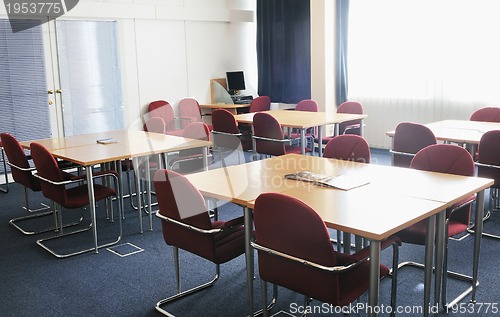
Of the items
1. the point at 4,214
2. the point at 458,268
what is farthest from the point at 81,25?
the point at 458,268

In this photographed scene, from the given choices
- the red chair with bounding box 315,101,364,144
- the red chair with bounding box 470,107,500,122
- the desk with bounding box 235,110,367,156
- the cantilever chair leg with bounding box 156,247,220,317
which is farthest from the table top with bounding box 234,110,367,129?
the cantilever chair leg with bounding box 156,247,220,317

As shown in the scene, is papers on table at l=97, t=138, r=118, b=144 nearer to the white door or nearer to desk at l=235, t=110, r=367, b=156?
desk at l=235, t=110, r=367, b=156

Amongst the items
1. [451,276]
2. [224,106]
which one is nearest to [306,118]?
[224,106]

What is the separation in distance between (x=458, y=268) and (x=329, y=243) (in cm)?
183

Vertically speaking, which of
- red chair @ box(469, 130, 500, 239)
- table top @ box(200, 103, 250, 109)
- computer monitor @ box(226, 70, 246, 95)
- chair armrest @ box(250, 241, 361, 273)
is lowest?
chair armrest @ box(250, 241, 361, 273)

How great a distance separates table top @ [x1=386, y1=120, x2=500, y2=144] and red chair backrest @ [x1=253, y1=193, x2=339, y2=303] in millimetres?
2564

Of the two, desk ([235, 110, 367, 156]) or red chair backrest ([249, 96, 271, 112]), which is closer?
desk ([235, 110, 367, 156])

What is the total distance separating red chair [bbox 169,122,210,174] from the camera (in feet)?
16.9

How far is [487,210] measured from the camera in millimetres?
4863

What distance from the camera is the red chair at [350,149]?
3760 mm

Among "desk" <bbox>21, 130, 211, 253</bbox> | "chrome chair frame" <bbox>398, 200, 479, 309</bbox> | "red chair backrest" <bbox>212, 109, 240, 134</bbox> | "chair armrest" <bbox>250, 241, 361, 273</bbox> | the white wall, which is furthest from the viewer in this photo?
the white wall

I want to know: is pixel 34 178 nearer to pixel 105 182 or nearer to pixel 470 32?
pixel 105 182

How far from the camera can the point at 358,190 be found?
292cm

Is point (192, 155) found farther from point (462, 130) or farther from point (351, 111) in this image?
point (462, 130)
